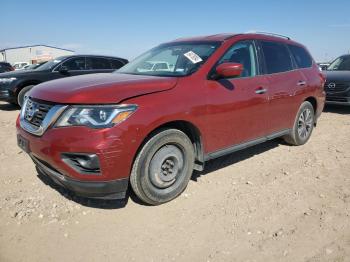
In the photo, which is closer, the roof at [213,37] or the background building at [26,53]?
the roof at [213,37]

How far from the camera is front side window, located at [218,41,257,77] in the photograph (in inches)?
162

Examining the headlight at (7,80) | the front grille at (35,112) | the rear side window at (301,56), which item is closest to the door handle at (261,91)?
the rear side window at (301,56)

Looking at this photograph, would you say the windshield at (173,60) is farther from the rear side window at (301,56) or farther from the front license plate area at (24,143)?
the rear side window at (301,56)

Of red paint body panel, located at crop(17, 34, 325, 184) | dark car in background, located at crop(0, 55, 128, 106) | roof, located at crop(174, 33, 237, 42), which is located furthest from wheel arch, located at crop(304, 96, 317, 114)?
dark car in background, located at crop(0, 55, 128, 106)

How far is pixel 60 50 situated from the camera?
6962 centimetres

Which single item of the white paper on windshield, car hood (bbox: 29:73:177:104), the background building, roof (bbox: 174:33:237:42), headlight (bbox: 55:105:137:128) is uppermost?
roof (bbox: 174:33:237:42)

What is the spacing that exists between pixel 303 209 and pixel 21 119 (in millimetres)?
3207

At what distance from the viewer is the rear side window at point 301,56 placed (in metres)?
5.52

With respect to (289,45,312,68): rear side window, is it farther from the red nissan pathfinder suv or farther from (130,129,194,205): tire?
(130,129,194,205): tire

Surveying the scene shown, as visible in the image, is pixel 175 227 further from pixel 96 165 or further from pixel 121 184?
pixel 96 165

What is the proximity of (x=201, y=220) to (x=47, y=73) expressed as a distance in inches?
301

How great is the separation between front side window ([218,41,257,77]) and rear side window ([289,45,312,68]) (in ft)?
4.50

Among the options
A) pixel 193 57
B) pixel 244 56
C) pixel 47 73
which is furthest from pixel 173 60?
pixel 47 73

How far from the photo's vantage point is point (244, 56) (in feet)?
14.4
